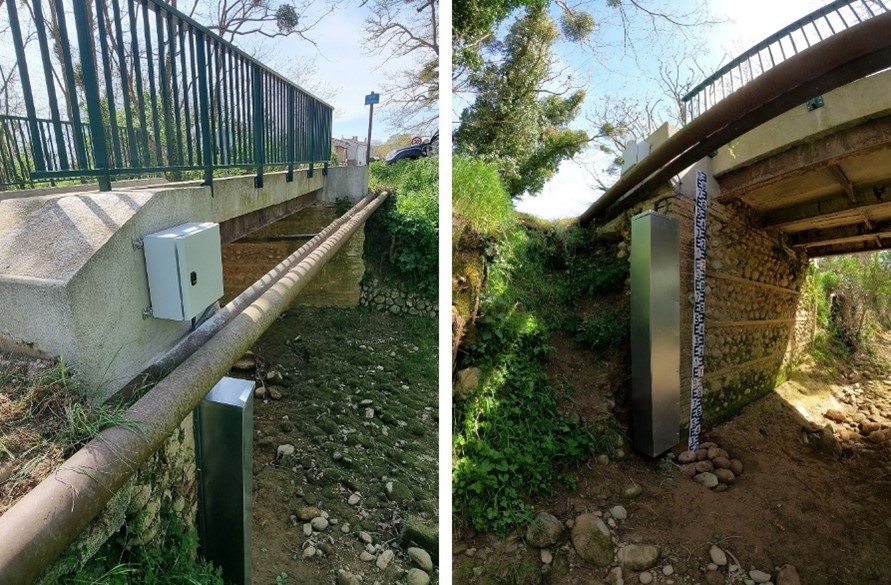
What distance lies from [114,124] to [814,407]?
755 centimetres

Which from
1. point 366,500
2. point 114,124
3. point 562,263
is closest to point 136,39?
point 114,124

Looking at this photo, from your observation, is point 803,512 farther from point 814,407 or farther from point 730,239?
point 814,407

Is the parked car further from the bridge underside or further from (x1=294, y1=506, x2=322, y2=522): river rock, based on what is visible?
(x1=294, y1=506, x2=322, y2=522): river rock

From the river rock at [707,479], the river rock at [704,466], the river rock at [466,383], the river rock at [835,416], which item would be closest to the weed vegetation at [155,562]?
the river rock at [466,383]

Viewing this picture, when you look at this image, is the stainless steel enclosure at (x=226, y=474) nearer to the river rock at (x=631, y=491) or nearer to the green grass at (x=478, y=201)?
the green grass at (x=478, y=201)

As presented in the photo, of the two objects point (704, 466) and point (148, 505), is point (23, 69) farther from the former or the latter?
point (704, 466)

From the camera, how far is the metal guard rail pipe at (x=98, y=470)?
82 cm

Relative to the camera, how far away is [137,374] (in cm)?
145

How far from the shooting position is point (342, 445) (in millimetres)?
4020

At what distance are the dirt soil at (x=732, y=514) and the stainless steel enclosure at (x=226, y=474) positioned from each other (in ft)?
4.40

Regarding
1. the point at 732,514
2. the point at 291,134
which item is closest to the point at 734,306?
the point at 732,514

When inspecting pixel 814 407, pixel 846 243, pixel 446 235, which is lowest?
A: pixel 814 407

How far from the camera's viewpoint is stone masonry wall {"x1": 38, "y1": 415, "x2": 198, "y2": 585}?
3.89 ft

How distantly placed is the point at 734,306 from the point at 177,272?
5.05 meters
